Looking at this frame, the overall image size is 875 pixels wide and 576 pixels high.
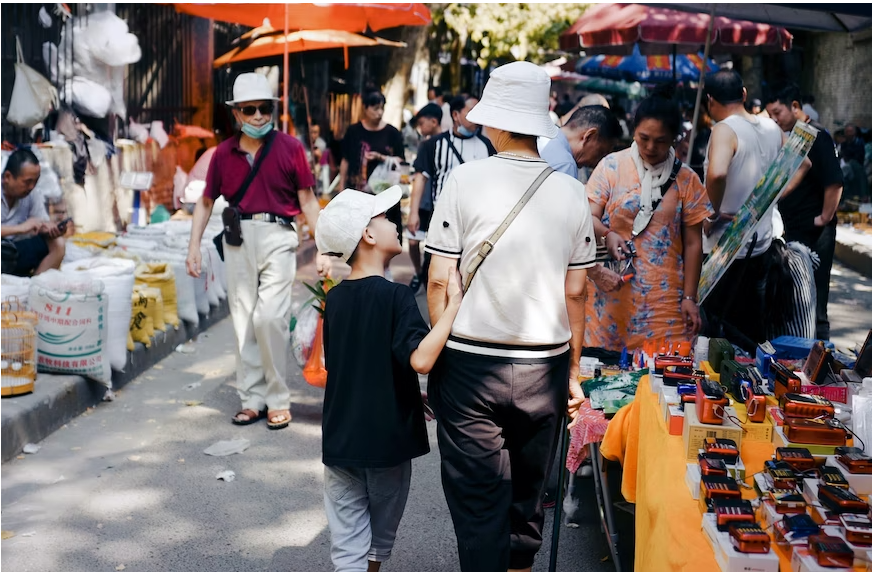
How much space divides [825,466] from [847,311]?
772 cm

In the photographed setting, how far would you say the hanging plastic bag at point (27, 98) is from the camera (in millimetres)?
8617

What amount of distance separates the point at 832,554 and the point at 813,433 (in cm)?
80

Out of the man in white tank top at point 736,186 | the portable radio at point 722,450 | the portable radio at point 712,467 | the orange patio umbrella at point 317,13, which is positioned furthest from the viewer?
the orange patio umbrella at point 317,13

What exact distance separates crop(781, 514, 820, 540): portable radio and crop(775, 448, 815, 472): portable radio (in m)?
0.39

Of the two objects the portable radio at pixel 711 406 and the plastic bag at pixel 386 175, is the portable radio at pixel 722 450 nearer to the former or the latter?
the portable radio at pixel 711 406

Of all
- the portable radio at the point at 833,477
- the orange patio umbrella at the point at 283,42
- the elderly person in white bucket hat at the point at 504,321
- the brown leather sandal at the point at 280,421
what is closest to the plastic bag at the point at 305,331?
the brown leather sandal at the point at 280,421

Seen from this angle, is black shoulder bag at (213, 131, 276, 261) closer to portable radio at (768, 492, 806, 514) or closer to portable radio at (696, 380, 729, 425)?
portable radio at (696, 380, 729, 425)

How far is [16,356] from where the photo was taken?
5.77 m

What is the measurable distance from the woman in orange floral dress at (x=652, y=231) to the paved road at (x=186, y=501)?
0.97m

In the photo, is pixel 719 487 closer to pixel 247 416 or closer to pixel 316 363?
A: pixel 316 363

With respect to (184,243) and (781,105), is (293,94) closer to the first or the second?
(184,243)

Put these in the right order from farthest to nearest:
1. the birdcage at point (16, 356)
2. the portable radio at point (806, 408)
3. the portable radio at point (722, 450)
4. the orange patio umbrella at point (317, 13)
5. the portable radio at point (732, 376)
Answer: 1. the orange patio umbrella at point (317, 13)
2. the birdcage at point (16, 356)
3. the portable radio at point (732, 376)
4. the portable radio at point (806, 408)
5. the portable radio at point (722, 450)

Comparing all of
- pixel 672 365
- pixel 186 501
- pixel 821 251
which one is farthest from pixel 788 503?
pixel 821 251

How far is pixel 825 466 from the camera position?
3.01 metres
